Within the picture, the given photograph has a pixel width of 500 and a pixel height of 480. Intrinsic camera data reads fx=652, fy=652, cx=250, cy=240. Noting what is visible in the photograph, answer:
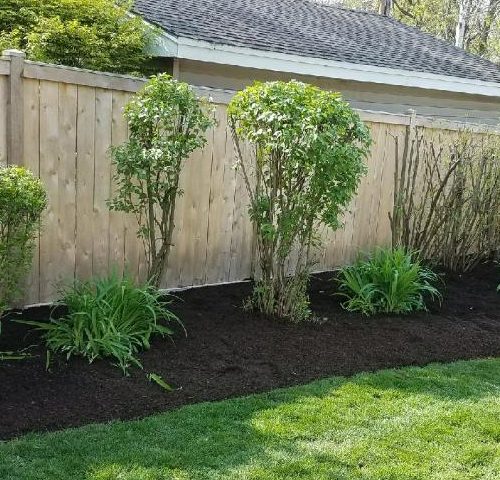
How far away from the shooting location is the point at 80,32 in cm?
712

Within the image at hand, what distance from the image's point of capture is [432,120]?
7.34 meters

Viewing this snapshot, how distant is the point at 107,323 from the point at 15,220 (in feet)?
3.09

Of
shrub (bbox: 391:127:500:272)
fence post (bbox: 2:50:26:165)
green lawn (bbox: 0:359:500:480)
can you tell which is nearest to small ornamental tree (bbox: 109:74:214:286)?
fence post (bbox: 2:50:26:165)

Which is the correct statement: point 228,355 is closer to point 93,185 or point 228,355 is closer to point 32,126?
point 93,185

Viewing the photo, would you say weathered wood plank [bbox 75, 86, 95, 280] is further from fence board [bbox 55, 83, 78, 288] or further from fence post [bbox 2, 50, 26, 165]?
fence post [bbox 2, 50, 26, 165]

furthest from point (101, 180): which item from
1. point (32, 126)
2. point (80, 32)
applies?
point (80, 32)

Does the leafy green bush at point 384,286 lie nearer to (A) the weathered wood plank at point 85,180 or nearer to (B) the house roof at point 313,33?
(A) the weathered wood plank at point 85,180

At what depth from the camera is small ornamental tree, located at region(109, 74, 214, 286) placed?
4.51 m

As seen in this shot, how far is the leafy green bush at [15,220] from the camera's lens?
11.7ft

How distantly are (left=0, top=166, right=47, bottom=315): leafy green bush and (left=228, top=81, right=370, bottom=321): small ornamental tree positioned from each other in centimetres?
175

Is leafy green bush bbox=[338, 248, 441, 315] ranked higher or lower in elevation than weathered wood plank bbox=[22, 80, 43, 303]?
lower

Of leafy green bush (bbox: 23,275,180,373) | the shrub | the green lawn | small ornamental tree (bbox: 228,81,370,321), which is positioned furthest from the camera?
the shrub

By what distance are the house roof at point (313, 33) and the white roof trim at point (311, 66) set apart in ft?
0.30

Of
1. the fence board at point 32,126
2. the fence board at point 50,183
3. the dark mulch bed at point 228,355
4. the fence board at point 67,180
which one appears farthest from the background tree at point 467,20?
the fence board at point 32,126
